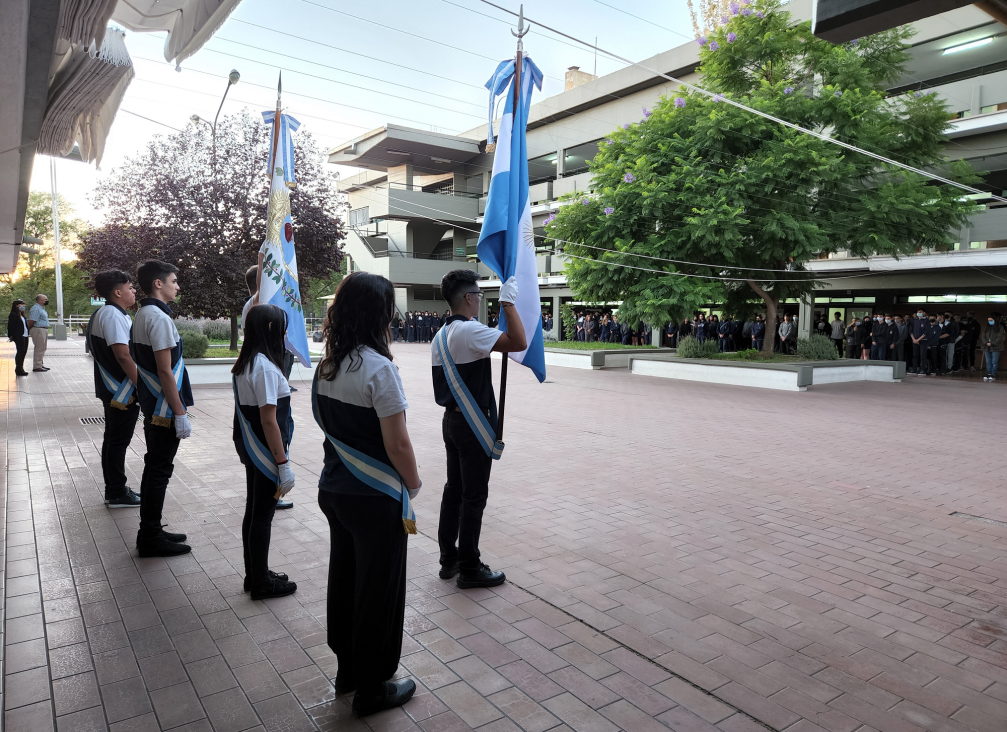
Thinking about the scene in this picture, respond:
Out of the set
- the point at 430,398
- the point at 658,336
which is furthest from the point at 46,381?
the point at 658,336

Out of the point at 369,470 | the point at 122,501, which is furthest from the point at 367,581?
the point at 122,501

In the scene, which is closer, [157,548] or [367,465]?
[367,465]

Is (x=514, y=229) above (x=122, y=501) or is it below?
above

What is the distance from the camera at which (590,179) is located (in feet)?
69.8

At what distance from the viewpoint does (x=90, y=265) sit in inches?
694

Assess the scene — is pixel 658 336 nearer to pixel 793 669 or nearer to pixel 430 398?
pixel 430 398

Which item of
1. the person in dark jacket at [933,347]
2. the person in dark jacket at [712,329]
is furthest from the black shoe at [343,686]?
the person in dark jacket at [712,329]

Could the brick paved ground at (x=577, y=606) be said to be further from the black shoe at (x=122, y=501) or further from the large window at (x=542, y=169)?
the large window at (x=542, y=169)

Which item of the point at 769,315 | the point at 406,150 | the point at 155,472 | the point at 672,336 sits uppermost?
the point at 406,150

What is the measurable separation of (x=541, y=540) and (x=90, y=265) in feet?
57.7

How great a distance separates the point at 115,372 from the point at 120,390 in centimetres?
17

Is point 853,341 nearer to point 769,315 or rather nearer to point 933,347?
point 933,347

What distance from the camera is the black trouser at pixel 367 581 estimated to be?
264 centimetres

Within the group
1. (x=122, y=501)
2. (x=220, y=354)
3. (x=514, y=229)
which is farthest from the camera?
(x=220, y=354)
